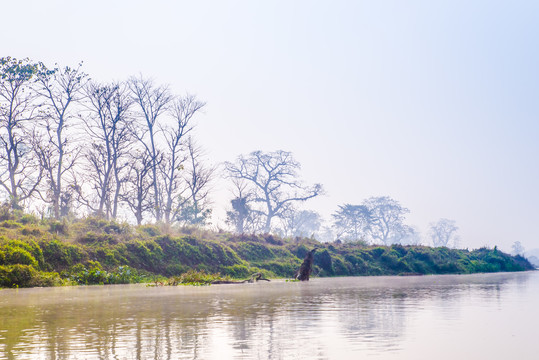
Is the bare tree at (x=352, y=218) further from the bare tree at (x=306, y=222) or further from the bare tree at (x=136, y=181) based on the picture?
the bare tree at (x=136, y=181)

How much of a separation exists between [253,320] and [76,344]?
393 centimetres

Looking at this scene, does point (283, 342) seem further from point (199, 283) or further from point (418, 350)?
point (199, 283)

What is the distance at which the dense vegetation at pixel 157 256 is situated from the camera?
91.0 ft

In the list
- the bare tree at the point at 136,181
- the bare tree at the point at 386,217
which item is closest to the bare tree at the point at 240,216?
the bare tree at the point at 136,181

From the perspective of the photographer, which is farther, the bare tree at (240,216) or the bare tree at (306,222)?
the bare tree at (306,222)

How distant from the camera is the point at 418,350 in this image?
298 inches

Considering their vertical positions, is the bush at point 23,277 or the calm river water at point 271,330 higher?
the bush at point 23,277

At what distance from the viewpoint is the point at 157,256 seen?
111 feet

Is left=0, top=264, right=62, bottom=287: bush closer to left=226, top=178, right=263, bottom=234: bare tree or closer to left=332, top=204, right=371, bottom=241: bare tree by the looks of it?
left=226, top=178, right=263, bottom=234: bare tree

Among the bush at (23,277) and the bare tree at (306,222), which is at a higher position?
the bare tree at (306,222)

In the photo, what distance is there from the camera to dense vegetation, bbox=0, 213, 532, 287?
91.0 feet

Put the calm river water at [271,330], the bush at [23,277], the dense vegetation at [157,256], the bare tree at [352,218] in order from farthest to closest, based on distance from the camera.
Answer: the bare tree at [352,218], the dense vegetation at [157,256], the bush at [23,277], the calm river water at [271,330]

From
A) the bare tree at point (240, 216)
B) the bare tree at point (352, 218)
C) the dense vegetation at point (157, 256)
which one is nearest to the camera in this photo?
the dense vegetation at point (157, 256)

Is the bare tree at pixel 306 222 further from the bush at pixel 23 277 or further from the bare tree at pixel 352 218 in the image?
the bush at pixel 23 277
